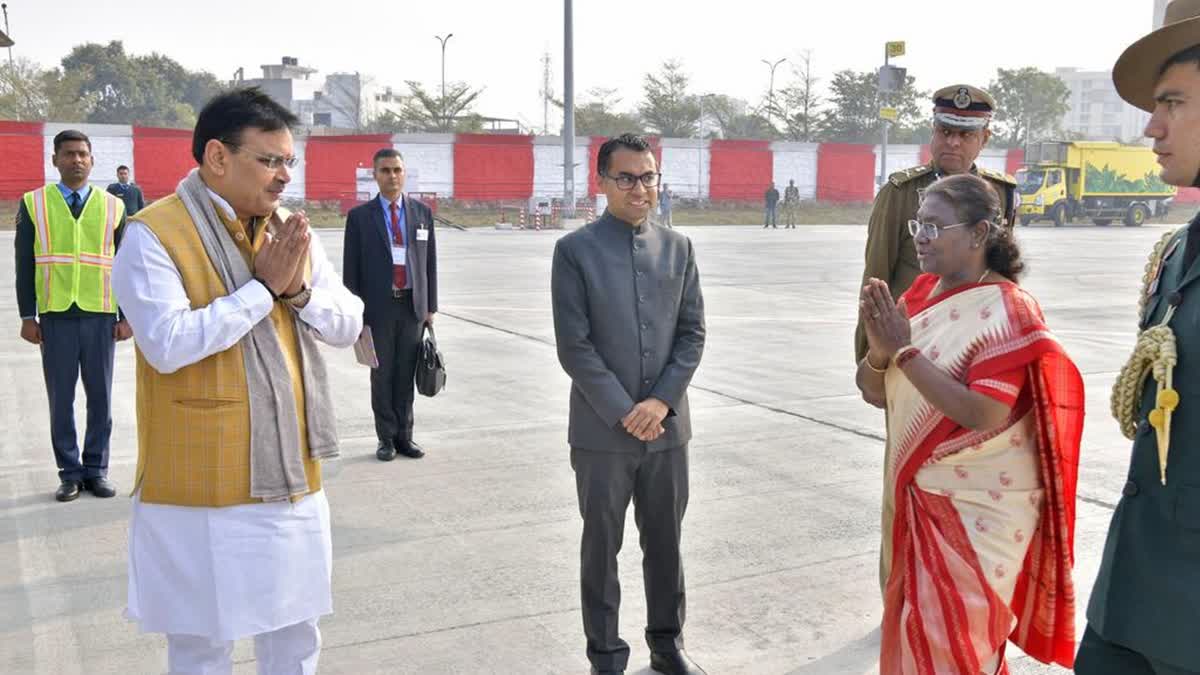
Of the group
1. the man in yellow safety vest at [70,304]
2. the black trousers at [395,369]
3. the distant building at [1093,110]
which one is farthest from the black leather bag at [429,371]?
the distant building at [1093,110]

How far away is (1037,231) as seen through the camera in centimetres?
3628

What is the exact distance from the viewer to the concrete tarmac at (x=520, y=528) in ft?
13.8

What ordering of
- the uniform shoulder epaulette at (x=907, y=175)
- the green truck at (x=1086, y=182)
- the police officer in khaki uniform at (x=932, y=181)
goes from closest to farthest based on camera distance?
1. the police officer in khaki uniform at (x=932, y=181)
2. the uniform shoulder epaulette at (x=907, y=175)
3. the green truck at (x=1086, y=182)

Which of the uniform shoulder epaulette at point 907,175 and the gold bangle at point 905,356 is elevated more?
the uniform shoulder epaulette at point 907,175

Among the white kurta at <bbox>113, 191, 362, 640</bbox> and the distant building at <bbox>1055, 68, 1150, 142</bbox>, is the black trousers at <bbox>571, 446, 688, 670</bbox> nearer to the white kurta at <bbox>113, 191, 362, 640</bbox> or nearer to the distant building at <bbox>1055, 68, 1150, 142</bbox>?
the white kurta at <bbox>113, 191, 362, 640</bbox>

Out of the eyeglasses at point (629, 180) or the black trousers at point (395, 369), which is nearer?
the eyeglasses at point (629, 180)

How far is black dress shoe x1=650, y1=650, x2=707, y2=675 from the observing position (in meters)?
3.95

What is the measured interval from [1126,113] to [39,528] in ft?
709

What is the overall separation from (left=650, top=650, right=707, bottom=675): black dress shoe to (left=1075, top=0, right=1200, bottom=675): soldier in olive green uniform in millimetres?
1778

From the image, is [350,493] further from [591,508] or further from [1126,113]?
[1126,113]

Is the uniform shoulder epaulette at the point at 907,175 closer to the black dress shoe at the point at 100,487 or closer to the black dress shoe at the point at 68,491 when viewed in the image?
the black dress shoe at the point at 100,487

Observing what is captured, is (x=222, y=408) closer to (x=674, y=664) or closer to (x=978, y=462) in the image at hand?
(x=674, y=664)

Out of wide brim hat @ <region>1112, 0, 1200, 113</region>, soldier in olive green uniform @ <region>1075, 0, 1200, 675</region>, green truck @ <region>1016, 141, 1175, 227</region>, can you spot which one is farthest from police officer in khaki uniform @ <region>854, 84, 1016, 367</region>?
green truck @ <region>1016, 141, 1175, 227</region>

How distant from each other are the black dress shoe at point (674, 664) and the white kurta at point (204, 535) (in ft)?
4.53
